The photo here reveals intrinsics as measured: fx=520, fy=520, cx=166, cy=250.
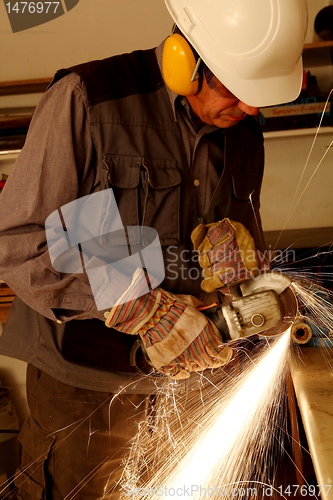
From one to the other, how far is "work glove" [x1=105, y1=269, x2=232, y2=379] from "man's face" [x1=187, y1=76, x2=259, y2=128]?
1.87 ft

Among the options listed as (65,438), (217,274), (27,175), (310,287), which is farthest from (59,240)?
(310,287)

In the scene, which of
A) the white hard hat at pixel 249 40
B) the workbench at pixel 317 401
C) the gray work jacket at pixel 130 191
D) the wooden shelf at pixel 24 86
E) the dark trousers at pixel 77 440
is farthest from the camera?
the wooden shelf at pixel 24 86

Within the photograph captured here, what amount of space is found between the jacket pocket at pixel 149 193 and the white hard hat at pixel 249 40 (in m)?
0.36

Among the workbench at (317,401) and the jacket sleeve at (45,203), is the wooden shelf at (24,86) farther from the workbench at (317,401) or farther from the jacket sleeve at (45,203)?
the workbench at (317,401)

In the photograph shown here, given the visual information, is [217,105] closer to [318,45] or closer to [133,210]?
[133,210]

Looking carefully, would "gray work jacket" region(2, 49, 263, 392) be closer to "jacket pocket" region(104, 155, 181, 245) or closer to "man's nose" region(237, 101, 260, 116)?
"jacket pocket" region(104, 155, 181, 245)

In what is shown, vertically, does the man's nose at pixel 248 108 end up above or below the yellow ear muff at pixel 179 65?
below

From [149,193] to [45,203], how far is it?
36 centimetres

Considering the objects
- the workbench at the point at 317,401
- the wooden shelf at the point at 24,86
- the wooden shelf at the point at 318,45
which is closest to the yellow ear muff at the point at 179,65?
the workbench at the point at 317,401

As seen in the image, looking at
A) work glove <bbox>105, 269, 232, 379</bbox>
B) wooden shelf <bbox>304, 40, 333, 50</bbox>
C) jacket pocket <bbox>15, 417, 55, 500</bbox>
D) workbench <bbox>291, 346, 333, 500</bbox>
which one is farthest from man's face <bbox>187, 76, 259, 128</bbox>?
wooden shelf <bbox>304, 40, 333, 50</bbox>

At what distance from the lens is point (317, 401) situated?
1.53m

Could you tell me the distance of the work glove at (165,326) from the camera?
149 cm

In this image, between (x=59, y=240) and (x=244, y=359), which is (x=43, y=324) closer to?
(x=59, y=240)

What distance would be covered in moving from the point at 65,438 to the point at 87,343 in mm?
392
